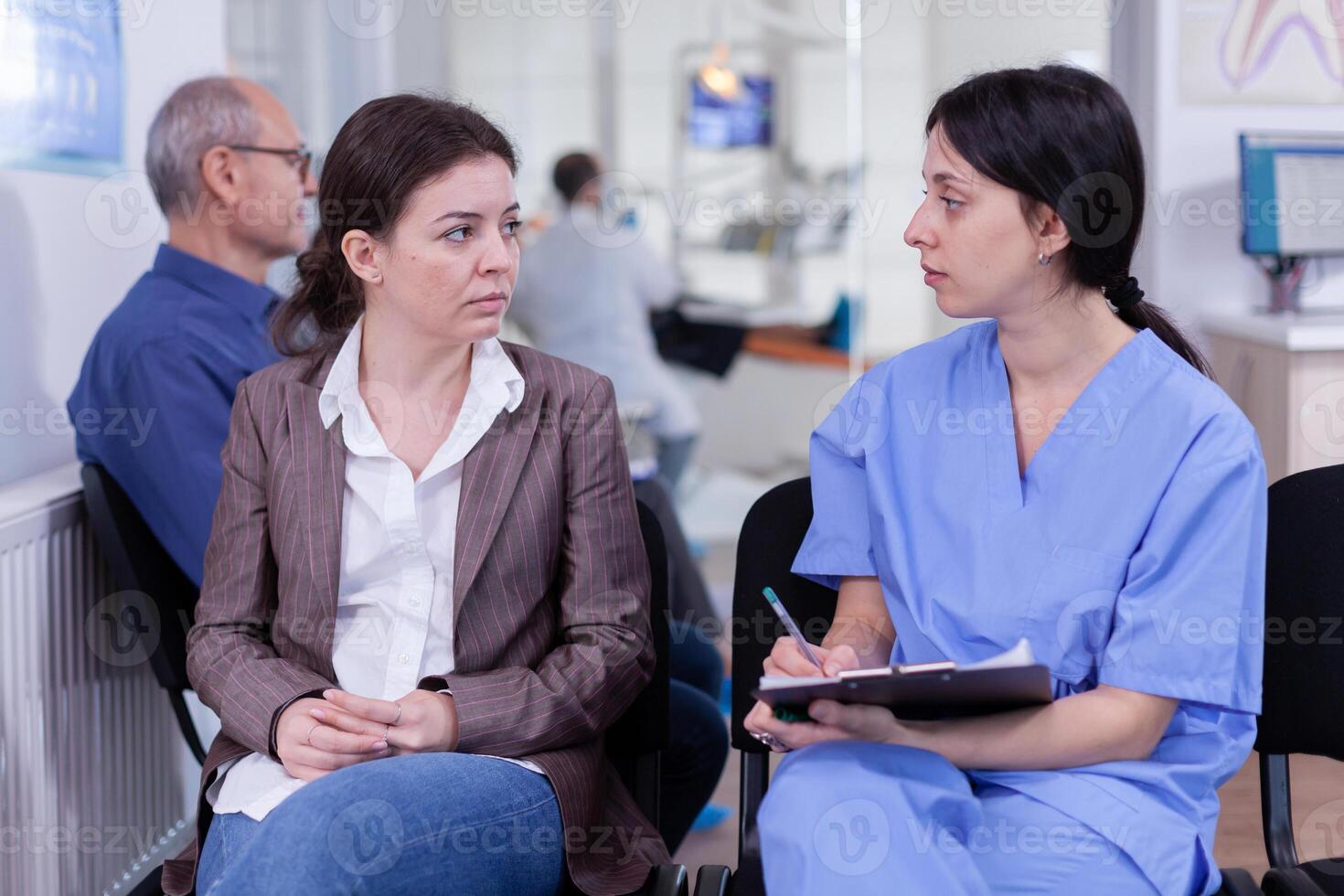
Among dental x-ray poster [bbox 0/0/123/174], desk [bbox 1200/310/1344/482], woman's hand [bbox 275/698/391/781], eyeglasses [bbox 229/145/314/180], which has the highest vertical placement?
dental x-ray poster [bbox 0/0/123/174]

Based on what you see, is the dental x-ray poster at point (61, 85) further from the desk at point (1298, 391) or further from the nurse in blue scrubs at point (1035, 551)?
the desk at point (1298, 391)

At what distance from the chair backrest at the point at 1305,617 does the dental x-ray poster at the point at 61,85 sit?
179 cm

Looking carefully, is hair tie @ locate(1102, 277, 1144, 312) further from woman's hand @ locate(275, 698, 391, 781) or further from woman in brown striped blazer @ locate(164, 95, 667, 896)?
woman's hand @ locate(275, 698, 391, 781)

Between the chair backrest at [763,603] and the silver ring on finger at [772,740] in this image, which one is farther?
the chair backrest at [763,603]

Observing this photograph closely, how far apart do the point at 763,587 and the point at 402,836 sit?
1.75 ft

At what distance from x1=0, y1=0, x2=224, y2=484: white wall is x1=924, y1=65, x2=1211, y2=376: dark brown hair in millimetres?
1389

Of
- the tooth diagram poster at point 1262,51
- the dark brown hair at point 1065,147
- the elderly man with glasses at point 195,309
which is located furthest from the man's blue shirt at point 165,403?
the tooth diagram poster at point 1262,51

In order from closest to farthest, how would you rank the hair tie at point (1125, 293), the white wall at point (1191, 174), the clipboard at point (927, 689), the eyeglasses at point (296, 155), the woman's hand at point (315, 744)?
1. the clipboard at point (927, 689)
2. the woman's hand at point (315, 744)
3. the hair tie at point (1125, 293)
4. the eyeglasses at point (296, 155)
5. the white wall at point (1191, 174)

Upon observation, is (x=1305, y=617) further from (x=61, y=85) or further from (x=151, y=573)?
(x=61, y=85)

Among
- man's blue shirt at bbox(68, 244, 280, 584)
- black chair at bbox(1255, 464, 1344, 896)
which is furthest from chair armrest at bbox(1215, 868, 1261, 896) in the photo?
man's blue shirt at bbox(68, 244, 280, 584)

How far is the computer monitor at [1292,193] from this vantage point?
307 centimetres

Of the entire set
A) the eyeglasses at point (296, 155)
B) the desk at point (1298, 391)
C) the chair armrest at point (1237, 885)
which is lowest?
the chair armrest at point (1237, 885)

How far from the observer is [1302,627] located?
1466 millimetres

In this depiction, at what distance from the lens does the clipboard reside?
42.0 inches
